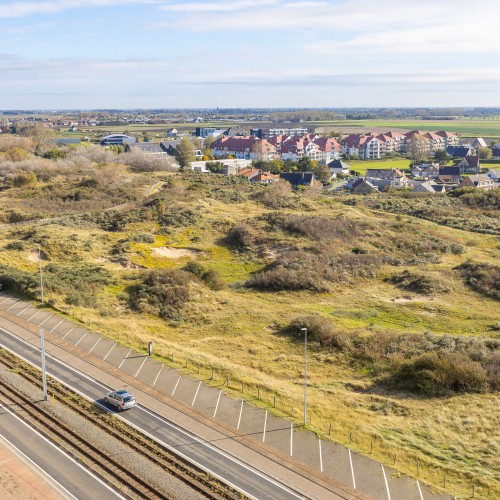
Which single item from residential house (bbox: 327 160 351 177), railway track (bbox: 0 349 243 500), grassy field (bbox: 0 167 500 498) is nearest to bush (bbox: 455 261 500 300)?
grassy field (bbox: 0 167 500 498)

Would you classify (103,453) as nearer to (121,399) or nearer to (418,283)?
(121,399)

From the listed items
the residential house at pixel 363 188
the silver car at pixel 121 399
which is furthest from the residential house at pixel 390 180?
the silver car at pixel 121 399

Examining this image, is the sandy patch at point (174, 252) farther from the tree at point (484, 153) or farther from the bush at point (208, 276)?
the tree at point (484, 153)

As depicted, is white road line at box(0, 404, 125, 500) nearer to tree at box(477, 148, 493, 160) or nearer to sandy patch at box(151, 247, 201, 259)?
sandy patch at box(151, 247, 201, 259)

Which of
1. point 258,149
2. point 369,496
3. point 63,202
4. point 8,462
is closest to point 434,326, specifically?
point 369,496

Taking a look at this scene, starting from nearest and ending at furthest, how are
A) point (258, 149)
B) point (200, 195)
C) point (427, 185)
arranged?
1. point (200, 195)
2. point (427, 185)
3. point (258, 149)

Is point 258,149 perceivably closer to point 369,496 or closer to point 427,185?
point 427,185
